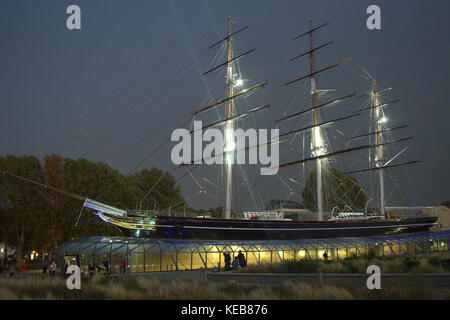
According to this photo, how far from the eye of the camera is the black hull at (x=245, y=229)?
1209 inches

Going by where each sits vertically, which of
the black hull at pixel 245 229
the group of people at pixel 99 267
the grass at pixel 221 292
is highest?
the black hull at pixel 245 229

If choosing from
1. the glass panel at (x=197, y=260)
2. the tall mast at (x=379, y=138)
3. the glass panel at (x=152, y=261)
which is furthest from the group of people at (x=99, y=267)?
the tall mast at (x=379, y=138)

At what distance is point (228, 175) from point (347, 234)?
15309 mm

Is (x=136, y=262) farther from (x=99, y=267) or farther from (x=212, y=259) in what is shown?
(x=212, y=259)

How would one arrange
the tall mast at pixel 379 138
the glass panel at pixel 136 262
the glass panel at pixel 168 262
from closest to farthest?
the glass panel at pixel 136 262 < the glass panel at pixel 168 262 < the tall mast at pixel 379 138

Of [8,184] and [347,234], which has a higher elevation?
[8,184]

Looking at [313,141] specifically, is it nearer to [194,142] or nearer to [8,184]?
[194,142]

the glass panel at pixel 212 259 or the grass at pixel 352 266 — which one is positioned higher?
the grass at pixel 352 266

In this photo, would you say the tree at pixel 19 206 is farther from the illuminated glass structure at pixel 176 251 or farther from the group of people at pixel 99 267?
the group of people at pixel 99 267

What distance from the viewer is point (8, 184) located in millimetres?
39844

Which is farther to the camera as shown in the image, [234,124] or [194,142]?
[234,124]

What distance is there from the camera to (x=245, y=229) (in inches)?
1329
